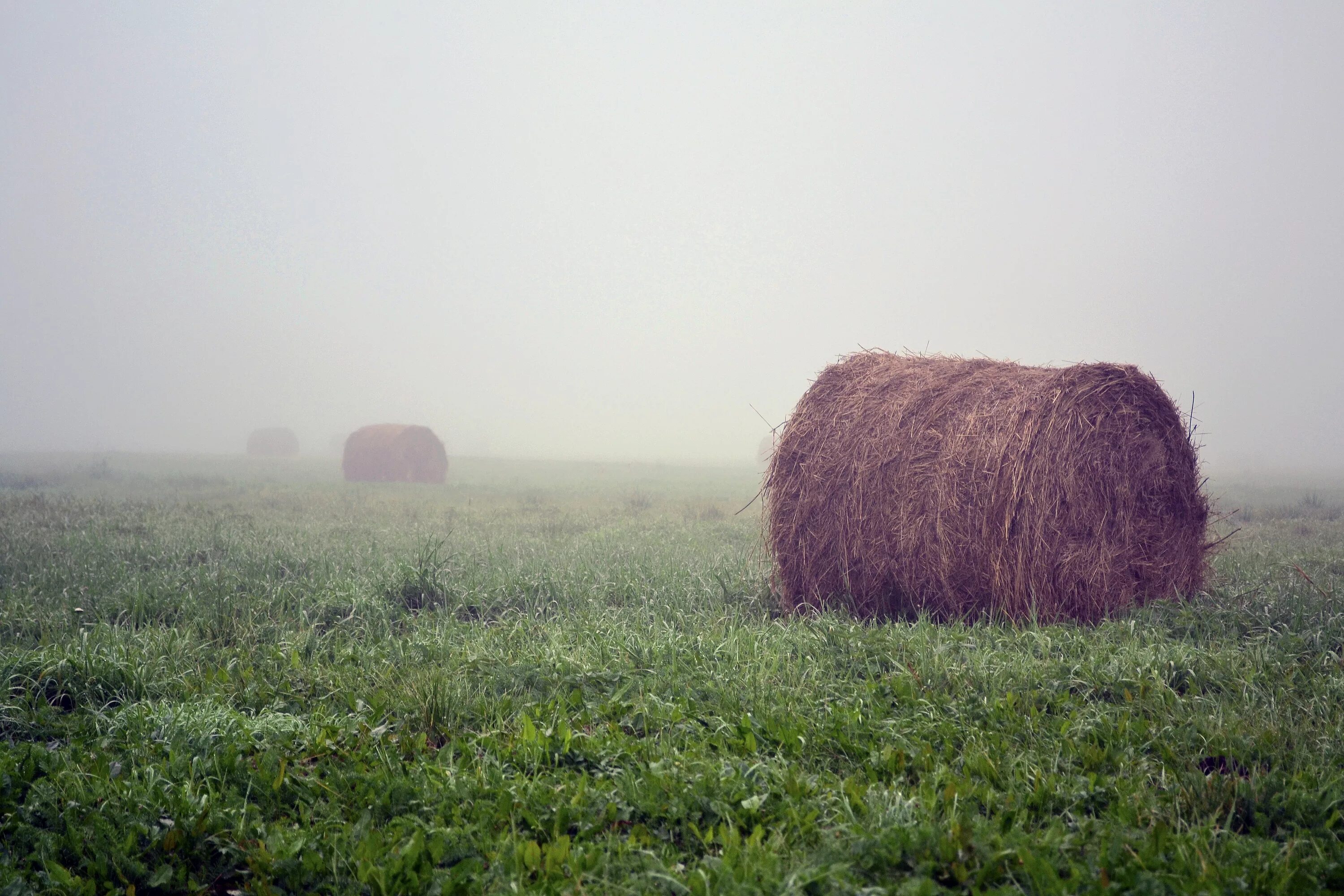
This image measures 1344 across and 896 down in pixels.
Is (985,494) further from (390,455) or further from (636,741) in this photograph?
(390,455)

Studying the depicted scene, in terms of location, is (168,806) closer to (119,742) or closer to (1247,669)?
(119,742)

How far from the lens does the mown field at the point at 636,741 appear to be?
2686mm

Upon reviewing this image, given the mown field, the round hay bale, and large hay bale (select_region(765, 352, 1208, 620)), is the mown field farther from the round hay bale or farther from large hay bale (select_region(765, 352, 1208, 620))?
the round hay bale

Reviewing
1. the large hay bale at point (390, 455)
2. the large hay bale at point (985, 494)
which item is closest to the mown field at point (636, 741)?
the large hay bale at point (985, 494)

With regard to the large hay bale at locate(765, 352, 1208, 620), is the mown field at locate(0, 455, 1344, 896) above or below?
below

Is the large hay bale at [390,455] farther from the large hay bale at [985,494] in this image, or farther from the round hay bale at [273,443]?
the round hay bale at [273,443]

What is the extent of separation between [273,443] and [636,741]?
186 feet

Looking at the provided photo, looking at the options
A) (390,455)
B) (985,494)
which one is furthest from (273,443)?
(985,494)

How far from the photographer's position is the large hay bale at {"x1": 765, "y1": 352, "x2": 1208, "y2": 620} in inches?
249

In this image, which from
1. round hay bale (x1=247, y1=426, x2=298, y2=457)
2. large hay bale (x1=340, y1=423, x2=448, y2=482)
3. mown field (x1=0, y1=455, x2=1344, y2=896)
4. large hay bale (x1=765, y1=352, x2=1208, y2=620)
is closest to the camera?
mown field (x1=0, y1=455, x2=1344, y2=896)

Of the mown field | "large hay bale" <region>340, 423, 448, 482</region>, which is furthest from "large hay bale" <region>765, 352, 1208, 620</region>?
"large hay bale" <region>340, 423, 448, 482</region>

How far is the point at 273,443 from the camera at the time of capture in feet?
172

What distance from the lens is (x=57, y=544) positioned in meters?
8.95

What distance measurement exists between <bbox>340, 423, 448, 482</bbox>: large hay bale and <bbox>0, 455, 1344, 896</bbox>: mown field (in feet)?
63.1
